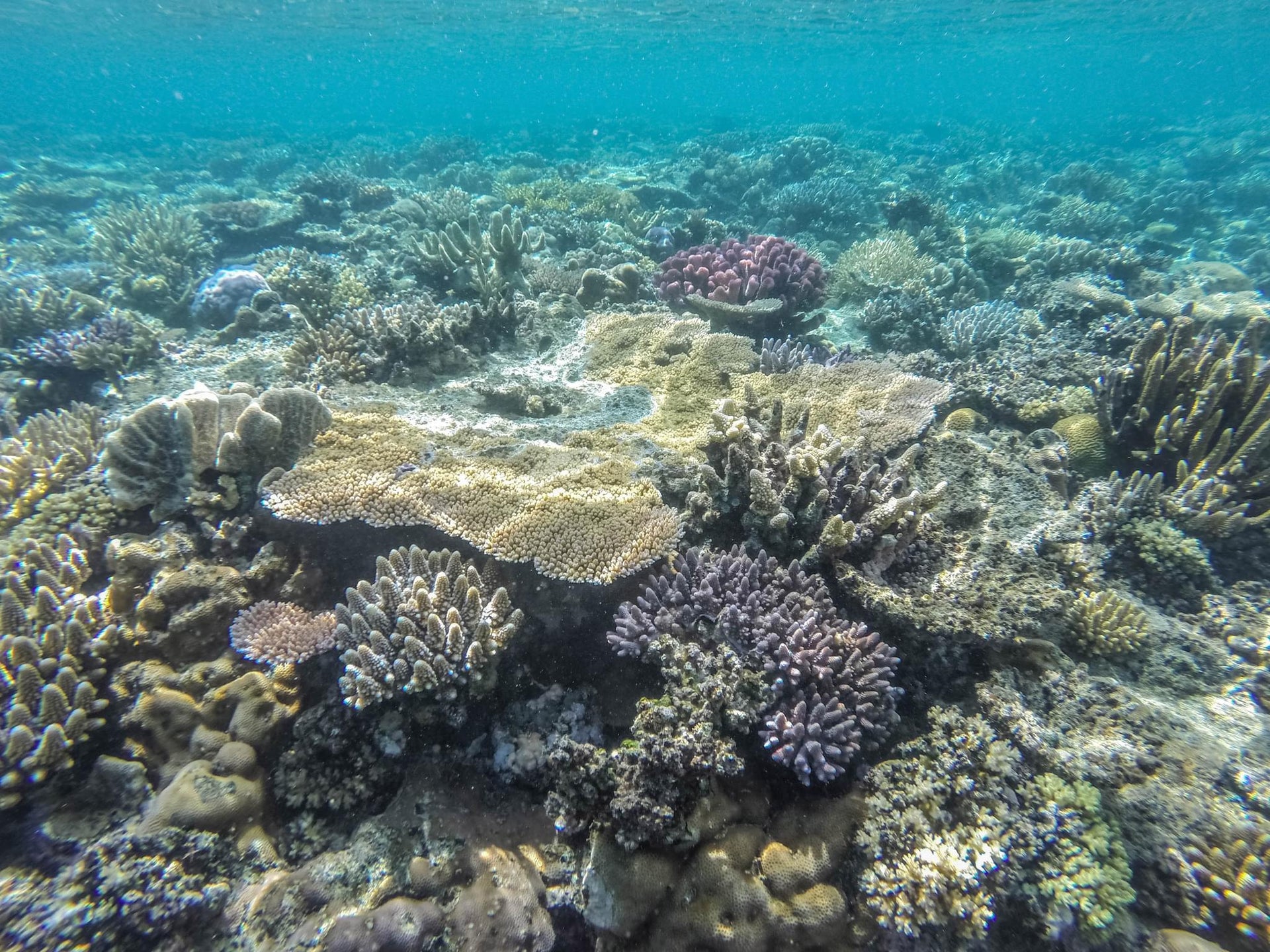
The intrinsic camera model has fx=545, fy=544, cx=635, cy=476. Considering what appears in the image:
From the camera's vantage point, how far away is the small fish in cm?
1116

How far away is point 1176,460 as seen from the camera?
5.03 metres

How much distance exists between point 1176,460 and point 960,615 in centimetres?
343

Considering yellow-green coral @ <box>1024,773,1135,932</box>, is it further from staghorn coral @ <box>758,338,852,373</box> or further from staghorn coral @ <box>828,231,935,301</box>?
staghorn coral @ <box>828,231,935,301</box>

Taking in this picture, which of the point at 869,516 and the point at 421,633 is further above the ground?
the point at 869,516

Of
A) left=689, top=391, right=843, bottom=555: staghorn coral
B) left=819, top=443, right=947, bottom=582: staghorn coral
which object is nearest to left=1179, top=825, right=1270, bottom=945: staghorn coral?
left=819, top=443, right=947, bottom=582: staghorn coral

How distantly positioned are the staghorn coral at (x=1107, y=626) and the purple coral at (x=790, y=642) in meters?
1.51

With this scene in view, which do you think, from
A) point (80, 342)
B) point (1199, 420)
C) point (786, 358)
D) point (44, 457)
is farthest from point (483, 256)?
point (1199, 420)

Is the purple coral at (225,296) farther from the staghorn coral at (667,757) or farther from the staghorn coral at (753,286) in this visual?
the staghorn coral at (667,757)

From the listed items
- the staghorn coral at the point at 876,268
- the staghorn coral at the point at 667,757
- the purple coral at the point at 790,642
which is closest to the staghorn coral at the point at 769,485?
the purple coral at the point at 790,642

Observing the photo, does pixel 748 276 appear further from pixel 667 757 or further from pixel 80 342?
pixel 80 342

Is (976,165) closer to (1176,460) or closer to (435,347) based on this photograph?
(1176,460)

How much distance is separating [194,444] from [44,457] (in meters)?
2.04

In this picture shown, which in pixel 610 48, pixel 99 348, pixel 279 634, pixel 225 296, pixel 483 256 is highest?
pixel 610 48

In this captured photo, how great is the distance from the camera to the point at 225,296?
903cm
